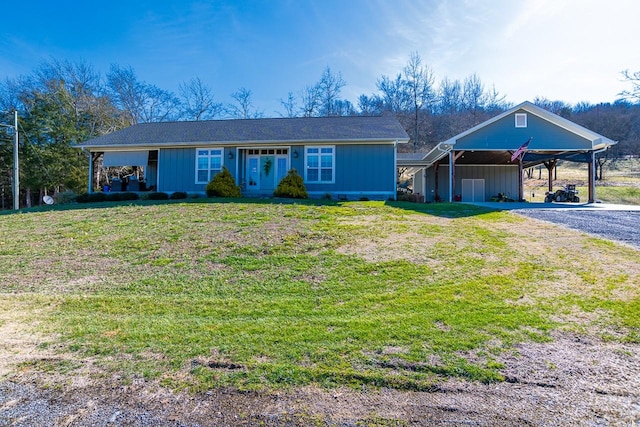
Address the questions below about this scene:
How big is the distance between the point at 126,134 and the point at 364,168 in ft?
45.4

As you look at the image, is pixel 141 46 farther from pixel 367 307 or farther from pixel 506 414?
pixel 506 414

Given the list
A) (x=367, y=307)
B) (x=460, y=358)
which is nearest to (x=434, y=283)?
(x=367, y=307)

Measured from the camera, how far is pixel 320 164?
1666cm

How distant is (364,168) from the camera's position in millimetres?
16141

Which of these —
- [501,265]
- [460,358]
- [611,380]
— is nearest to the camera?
→ [611,380]

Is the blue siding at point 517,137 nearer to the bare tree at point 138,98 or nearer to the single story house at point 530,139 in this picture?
the single story house at point 530,139

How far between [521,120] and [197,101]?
31390 millimetres

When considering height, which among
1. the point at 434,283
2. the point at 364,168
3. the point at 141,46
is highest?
the point at 141,46

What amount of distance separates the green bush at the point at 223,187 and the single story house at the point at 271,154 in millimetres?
1408

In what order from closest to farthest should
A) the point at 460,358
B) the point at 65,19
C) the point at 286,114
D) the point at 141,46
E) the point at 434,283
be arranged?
the point at 460,358
the point at 434,283
the point at 65,19
the point at 141,46
the point at 286,114

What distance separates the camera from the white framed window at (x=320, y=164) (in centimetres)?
1647

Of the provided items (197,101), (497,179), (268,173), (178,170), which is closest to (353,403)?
(268,173)

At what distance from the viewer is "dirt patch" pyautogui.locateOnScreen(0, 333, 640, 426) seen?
7.70 ft

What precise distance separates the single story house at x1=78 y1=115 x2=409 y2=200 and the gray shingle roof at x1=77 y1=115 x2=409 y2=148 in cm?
5
